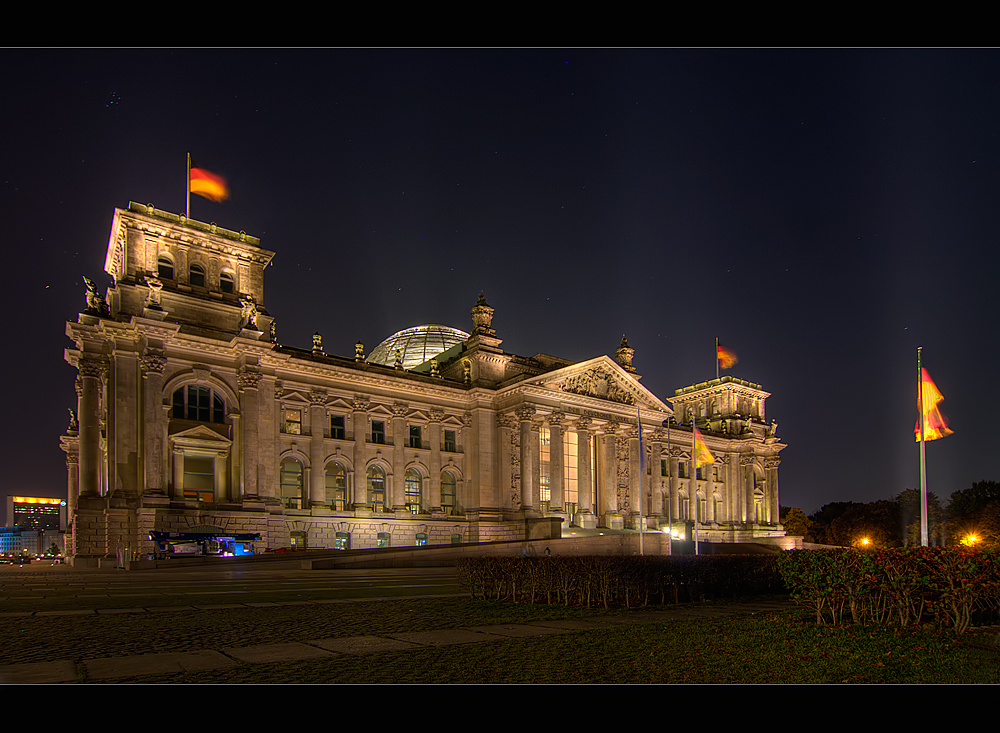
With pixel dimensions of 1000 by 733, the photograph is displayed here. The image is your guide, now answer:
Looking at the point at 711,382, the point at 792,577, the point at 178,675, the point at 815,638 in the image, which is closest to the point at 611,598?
the point at 792,577

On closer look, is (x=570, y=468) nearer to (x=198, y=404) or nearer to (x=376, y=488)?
(x=376, y=488)

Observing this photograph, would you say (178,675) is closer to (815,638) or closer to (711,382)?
(815,638)

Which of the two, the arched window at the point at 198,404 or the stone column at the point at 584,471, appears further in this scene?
the stone column at the point at 584,471

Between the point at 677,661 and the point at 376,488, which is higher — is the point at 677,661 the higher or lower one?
the higher one

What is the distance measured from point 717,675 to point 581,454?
63.2 meters

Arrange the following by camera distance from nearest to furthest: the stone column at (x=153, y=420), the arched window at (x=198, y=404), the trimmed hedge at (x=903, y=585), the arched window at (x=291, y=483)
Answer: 1. the trimmed hedge at (x=903, y=585)
2. the stone column at (x=153, y=420)
3. the arched window at (x=198, y=404)
4. the arched window at (x=291, y=483)

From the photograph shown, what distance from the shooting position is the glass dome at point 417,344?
290 feet

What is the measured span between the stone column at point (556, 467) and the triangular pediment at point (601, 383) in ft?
11.8

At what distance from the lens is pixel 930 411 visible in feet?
76.7

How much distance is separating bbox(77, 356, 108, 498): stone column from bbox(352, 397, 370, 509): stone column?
63.7 feet

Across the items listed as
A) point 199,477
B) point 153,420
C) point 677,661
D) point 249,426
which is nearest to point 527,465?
point 249,426

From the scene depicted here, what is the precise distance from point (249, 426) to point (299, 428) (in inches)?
232

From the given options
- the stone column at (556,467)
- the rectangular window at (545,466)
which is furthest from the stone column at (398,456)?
the stone column at (556,467)

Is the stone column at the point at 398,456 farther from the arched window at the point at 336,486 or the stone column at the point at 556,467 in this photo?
the stone column at the point at 556,467
